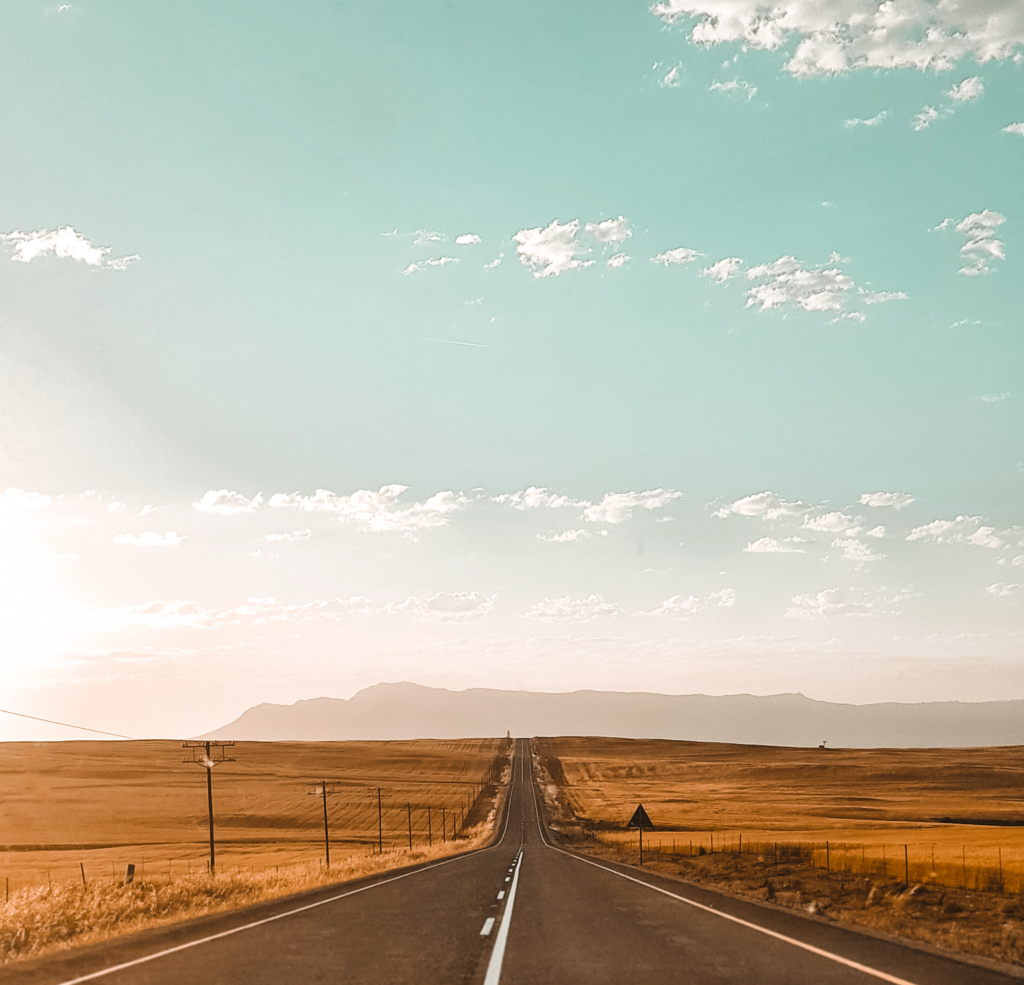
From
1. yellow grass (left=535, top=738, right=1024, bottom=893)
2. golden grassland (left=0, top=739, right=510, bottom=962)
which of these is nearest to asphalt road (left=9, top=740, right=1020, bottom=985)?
golden grassland (left=0, top=739, right=510, bottom=962)

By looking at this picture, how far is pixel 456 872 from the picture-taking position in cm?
3147

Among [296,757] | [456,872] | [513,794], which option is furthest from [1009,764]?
[456,872]

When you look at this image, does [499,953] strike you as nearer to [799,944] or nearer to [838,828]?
[799,944]

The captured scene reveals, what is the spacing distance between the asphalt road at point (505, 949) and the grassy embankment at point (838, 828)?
2.21 meters

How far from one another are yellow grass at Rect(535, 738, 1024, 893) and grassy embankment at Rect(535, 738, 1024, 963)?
19 cm

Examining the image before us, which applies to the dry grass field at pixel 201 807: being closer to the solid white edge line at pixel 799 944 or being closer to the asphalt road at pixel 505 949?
the asphalt road at pixel 505 949

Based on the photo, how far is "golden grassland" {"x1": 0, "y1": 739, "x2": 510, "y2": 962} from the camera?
19.5 meters

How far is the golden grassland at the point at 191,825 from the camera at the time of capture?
64.0 ft

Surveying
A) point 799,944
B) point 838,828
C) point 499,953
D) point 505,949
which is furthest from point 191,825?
point 799,944

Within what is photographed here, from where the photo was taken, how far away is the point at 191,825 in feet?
328

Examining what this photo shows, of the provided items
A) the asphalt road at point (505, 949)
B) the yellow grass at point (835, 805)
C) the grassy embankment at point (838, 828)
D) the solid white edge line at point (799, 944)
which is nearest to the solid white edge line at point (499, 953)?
the asphalt road at point (505, 949)

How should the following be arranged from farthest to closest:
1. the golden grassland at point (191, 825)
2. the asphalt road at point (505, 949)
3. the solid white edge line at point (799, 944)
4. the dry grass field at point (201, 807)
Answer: the dry grass field at point (201, 807)
the golden grassland at point (191, 825)
the asphalt road at point (505, 949)
the solid white edge line at point (799, 944)

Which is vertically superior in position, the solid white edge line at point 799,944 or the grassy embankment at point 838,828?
the solid white edge line at point 799,944

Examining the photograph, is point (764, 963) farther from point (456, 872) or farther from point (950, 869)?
point (950, 869)
